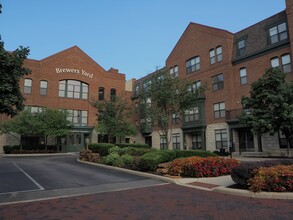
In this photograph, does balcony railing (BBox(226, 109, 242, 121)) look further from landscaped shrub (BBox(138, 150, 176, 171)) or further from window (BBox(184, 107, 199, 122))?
landscaped shrub (BBox(138, 150, 176, 171))

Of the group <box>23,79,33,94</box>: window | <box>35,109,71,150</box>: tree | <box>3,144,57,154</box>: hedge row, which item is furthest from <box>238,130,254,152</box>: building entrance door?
<box>23,79,33,94</box>: window

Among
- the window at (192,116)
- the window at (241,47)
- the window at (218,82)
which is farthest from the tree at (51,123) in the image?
the window at (241,47)

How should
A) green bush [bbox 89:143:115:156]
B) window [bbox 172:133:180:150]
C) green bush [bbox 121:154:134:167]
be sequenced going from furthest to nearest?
1. window [bbox 172:133:180:150]
2. green bush [bbox 89:143:115:156]
3. green bush [bbox 121:154:134:167]

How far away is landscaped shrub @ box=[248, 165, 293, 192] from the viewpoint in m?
8.21

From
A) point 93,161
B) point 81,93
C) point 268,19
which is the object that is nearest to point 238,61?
point 268,19

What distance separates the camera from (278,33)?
87.3 feet

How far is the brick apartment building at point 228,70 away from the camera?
1020 inches

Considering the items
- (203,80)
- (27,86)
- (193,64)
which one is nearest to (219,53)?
(203,80)

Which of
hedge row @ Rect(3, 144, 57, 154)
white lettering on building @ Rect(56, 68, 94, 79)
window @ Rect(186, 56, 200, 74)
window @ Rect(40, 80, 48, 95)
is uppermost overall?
white lettering on building @ Rect(56, 68, 94, 79)

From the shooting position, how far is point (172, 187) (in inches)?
407

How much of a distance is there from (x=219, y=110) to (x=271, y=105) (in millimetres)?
9666

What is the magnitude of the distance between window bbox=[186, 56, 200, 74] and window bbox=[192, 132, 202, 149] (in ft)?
28.3

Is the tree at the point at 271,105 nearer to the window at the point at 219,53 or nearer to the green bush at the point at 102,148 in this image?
the window at the point at 219,53

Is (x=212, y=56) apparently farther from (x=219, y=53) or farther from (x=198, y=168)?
(x=198, y=168)
